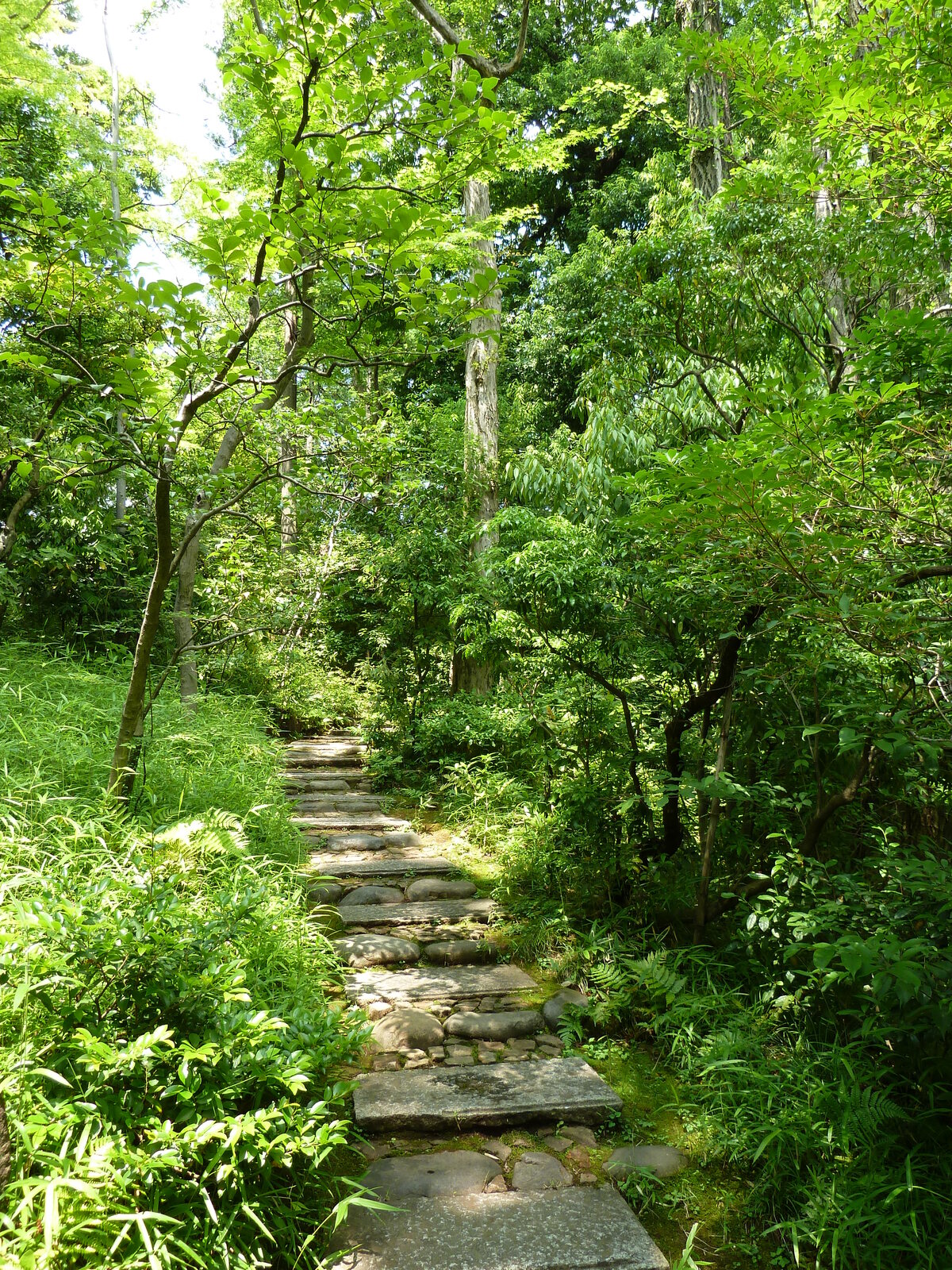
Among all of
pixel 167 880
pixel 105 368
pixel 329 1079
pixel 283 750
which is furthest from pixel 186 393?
pixel 283 750

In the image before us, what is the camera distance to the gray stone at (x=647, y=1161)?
88.6 inches

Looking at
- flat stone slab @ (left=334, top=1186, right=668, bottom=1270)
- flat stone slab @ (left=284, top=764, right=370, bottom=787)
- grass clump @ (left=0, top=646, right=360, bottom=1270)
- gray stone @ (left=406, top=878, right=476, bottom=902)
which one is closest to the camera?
grass clump @ (left=0, top=646, right=360, bottom=1270)

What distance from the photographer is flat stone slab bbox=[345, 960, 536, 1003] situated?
317 cm

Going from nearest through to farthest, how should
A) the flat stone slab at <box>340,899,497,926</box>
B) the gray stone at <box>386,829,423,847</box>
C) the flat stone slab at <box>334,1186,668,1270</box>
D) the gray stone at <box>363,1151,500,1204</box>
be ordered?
1. the flat stone slab at <box>334,1186,668,1270</box>
2. the gray stone at <box>363,1151,500,1204</box>
3. the flat stone slab at <box>340,899,497,926</box>
4. the gray stone at <box>386,829,423,847</box>

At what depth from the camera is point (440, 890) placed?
13.8 ft

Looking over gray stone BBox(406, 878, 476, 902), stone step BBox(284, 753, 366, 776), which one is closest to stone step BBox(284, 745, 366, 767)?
stone step BBox(284, 753, 366, 776)

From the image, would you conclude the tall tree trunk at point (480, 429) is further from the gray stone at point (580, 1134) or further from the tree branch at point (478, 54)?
the gray stone at point (580, 1134)

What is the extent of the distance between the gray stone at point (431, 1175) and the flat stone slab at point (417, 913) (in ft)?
5.24

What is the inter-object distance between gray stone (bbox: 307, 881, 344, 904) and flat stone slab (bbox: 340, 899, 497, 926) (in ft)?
0.40

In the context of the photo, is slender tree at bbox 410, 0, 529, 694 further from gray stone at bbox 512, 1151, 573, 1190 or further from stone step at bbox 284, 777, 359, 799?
gray stone at bbox 512, 1151, 573, 1190

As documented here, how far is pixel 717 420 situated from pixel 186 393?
3493mm

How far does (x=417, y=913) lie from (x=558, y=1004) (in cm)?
107

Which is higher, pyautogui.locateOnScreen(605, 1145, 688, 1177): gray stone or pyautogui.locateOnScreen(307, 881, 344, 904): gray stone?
pyautogui.locateOnScreen(307, 881, 344, 904): gray stone

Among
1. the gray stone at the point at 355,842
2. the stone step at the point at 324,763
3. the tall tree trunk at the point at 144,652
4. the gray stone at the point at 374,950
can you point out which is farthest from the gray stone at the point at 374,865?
the stone step at the point at 324,763
